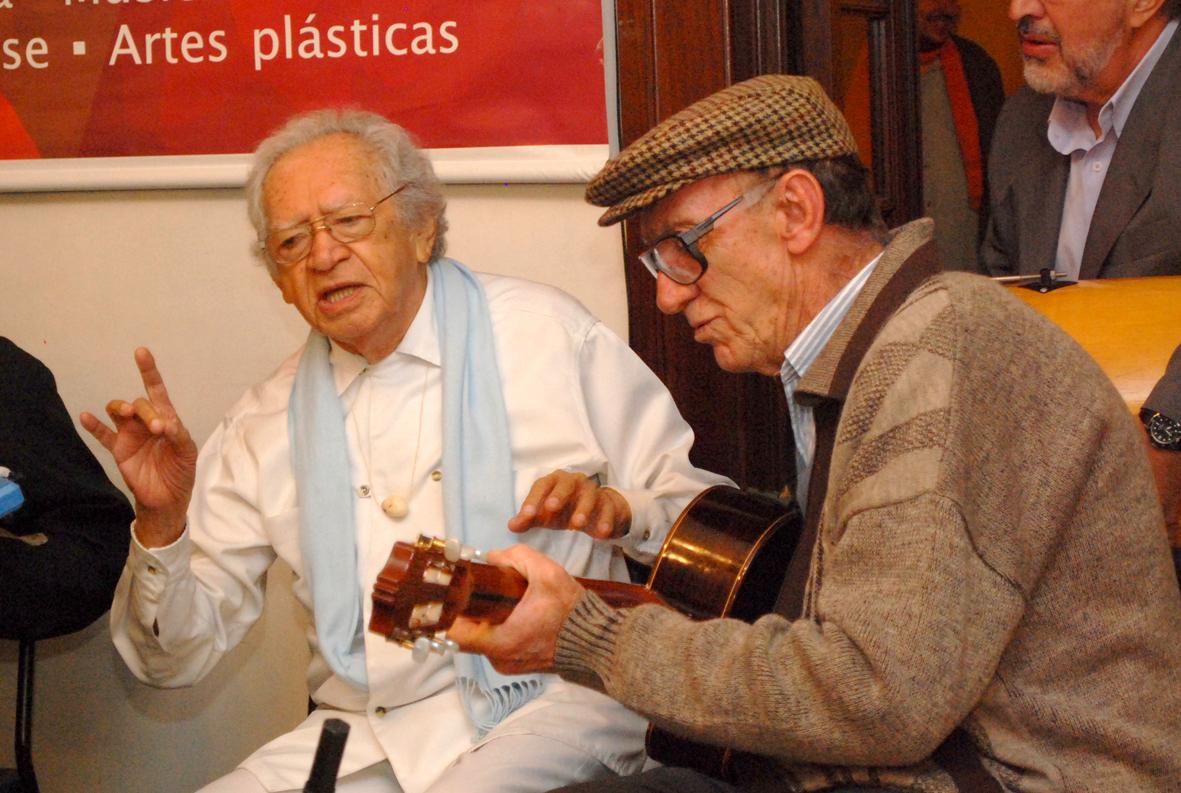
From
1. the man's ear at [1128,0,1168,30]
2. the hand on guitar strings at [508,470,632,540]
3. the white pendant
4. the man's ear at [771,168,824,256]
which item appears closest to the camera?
the man's ear at [771,168,824,256]

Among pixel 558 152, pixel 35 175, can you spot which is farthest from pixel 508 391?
pixel 35 175

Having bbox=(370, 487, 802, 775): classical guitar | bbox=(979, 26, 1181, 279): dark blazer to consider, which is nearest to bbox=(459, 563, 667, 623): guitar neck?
bbox=(370, 487, 802, 775): classical guitar

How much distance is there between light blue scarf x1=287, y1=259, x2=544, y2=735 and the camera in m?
2.29

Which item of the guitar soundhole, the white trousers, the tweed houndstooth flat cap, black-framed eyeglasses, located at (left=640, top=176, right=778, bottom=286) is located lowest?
the white trousers

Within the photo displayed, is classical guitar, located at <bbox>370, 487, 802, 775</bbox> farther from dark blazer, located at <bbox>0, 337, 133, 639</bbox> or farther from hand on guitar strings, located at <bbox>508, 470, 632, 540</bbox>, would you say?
dark blazer, located at <bbox>0, 337, 133, 639</bbox>

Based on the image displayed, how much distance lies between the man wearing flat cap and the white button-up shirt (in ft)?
2.36

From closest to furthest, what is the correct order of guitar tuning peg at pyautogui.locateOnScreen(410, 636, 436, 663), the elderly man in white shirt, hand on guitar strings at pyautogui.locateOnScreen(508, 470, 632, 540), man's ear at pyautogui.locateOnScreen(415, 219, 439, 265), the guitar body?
1. guitar tuning peg at pyautogui.locateOnScreen(410, 636, 436, 663)
2. the guitar body
3. hand on guitar strings at pyautogui.locateOnScreen(508, 470, 632, 540)
4. the elderly man in white shirt
5. man's ear at pyautogui.locateOnScreen(415, 219, 439, 265)

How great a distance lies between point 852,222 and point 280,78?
170cm

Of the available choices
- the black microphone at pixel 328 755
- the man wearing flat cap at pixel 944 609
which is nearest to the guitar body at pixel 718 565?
the man wearing flat cap at pixel 944 609

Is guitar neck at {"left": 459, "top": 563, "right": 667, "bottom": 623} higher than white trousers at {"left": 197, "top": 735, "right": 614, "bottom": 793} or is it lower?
higher

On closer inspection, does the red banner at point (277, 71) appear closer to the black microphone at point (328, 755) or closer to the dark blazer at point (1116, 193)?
the dark blazer at point (1116, 193)

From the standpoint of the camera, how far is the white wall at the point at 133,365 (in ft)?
10.7

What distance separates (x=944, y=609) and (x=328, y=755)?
67 centimetres

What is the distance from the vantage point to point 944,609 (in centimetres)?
137
